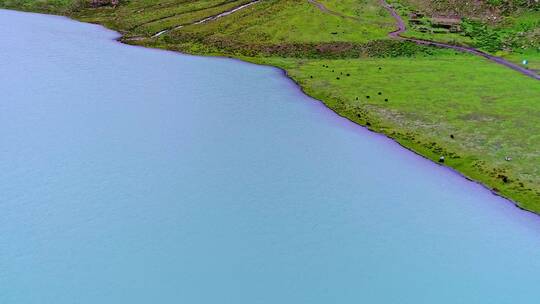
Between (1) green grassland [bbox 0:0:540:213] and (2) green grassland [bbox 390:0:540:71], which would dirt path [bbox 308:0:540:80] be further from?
(1) green grassland [bbox 0:0:540:213]

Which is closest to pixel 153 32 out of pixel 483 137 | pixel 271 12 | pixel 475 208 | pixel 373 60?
pixel 271 12

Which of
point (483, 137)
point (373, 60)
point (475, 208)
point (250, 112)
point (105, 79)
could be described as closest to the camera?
point (475, 208)

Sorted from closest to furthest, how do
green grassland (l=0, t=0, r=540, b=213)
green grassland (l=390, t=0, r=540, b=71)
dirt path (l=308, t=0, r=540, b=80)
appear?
green grassland (l=0, t=0, r=540, b=213)
dirt path (l=308, t=0, r=540, b=80)
green grassland (l=390, t=0, r=540, b=71)

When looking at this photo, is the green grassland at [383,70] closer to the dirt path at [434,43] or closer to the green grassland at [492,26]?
the green grassland at [492,26]

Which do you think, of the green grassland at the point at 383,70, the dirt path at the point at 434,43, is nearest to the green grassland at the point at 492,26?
the green grassland at the point at 383,70

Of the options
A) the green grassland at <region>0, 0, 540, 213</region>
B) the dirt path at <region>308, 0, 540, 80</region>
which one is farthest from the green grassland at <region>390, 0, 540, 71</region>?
the dirt path at <region>308, 0, 540, 80</region>

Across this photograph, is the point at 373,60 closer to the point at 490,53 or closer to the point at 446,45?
the point at 446,45

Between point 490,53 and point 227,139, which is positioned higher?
point 490,53

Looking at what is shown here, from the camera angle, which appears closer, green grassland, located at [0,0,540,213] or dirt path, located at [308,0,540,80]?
green grassland, located at [0,0,540,213]
